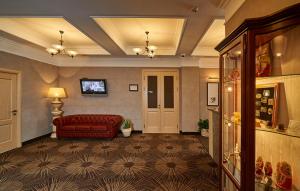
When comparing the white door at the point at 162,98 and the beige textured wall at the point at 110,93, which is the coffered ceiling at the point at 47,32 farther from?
the white door at the point at 162,98

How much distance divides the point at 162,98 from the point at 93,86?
105 inches

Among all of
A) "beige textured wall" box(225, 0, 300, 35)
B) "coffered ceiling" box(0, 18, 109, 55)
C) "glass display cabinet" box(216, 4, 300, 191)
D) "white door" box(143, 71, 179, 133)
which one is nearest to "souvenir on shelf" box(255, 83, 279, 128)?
"glass display cabinet" box(216, 4, 300, 191)

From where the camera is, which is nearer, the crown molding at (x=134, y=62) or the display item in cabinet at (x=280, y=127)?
the display item in cabinet at (x=280, y=127)

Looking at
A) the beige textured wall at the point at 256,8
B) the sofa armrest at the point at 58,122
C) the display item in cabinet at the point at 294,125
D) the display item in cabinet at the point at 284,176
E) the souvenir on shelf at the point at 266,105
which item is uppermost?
the beige textured wall at the point at 256,8

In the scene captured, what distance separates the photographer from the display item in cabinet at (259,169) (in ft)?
5.09

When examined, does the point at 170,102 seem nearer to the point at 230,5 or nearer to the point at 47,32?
the point at 47,32

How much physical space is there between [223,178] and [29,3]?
141 inches

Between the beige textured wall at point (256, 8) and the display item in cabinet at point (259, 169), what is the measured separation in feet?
A: 4.25

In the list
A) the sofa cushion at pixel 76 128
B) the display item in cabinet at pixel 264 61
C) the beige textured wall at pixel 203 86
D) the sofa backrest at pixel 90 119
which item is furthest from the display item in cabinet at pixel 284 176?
the beige textured wall at pixel 203 86

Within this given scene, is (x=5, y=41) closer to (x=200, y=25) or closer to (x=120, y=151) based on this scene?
(x=120, y=151)

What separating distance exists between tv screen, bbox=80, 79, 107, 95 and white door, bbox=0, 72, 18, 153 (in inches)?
87.8

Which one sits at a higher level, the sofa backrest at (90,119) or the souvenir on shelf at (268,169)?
the souvenir on shelf at (268,169)

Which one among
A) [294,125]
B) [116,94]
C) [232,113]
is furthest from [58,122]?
[294,125]

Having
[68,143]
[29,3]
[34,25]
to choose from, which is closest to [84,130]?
[68,143]
